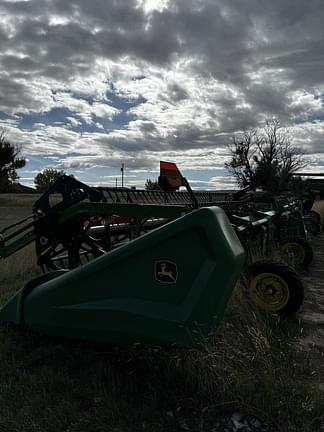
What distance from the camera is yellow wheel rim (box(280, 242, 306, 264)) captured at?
603 centimetres

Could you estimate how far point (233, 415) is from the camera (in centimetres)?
204

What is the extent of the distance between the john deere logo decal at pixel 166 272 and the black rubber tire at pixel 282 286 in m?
1.43

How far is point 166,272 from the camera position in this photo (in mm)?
2283

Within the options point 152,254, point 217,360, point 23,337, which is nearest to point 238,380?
point 217,360

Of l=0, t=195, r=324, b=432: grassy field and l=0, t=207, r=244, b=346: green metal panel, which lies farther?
l=0, t=207, r=244, b=346: green metal panel

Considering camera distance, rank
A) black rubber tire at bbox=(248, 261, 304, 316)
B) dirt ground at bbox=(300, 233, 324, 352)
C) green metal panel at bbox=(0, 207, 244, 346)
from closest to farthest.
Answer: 1. green metal panel at bbox=(0, 207, 244, 346)
2. dirt ground at bbox=(300, 233, 324, 352)
3. black rubber tire at bbox=(248, 261, 304, 316)

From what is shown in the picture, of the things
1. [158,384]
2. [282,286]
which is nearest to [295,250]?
[282,286]

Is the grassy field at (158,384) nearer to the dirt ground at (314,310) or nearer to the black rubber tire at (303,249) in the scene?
the dirt ground at (314,310)

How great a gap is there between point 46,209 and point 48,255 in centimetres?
59

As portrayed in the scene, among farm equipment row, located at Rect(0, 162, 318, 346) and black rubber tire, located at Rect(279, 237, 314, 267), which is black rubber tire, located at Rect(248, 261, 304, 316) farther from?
black rubber tire, located at Rect(279, 237, 314, 267)

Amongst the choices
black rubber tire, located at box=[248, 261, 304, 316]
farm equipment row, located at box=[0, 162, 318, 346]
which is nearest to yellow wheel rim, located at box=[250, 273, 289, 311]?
black rubber tire, located at box=[248, 261, 304, 316]

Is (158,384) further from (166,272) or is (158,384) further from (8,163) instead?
(8,163)

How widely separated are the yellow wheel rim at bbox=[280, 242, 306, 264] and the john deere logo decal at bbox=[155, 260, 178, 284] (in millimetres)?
4140

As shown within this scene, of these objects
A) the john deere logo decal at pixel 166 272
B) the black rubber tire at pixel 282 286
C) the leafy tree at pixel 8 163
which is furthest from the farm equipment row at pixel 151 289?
the leafy tree at pixel 8 163
